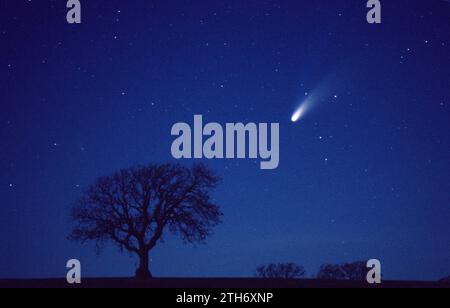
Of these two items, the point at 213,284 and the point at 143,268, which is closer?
the point at 213,284

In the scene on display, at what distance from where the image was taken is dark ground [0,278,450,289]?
5777 mm

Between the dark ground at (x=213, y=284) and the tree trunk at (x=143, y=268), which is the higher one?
the tree trunk at (x=143, y=268)

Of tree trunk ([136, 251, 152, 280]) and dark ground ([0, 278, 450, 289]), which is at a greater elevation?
→ tree trunk ([136, 251, 152, 280])

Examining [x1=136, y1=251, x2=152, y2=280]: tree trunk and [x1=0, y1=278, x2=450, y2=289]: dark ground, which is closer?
[x1=0, y1=278, x2=450, y2=289]: dark ground

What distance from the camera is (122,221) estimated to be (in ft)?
30.9

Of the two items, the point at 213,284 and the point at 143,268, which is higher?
the point at 143,268

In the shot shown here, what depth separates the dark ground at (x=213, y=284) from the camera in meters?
5.78

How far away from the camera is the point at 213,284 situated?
586cm

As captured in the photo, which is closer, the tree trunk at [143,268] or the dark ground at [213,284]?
the dark ground at [213,284]
